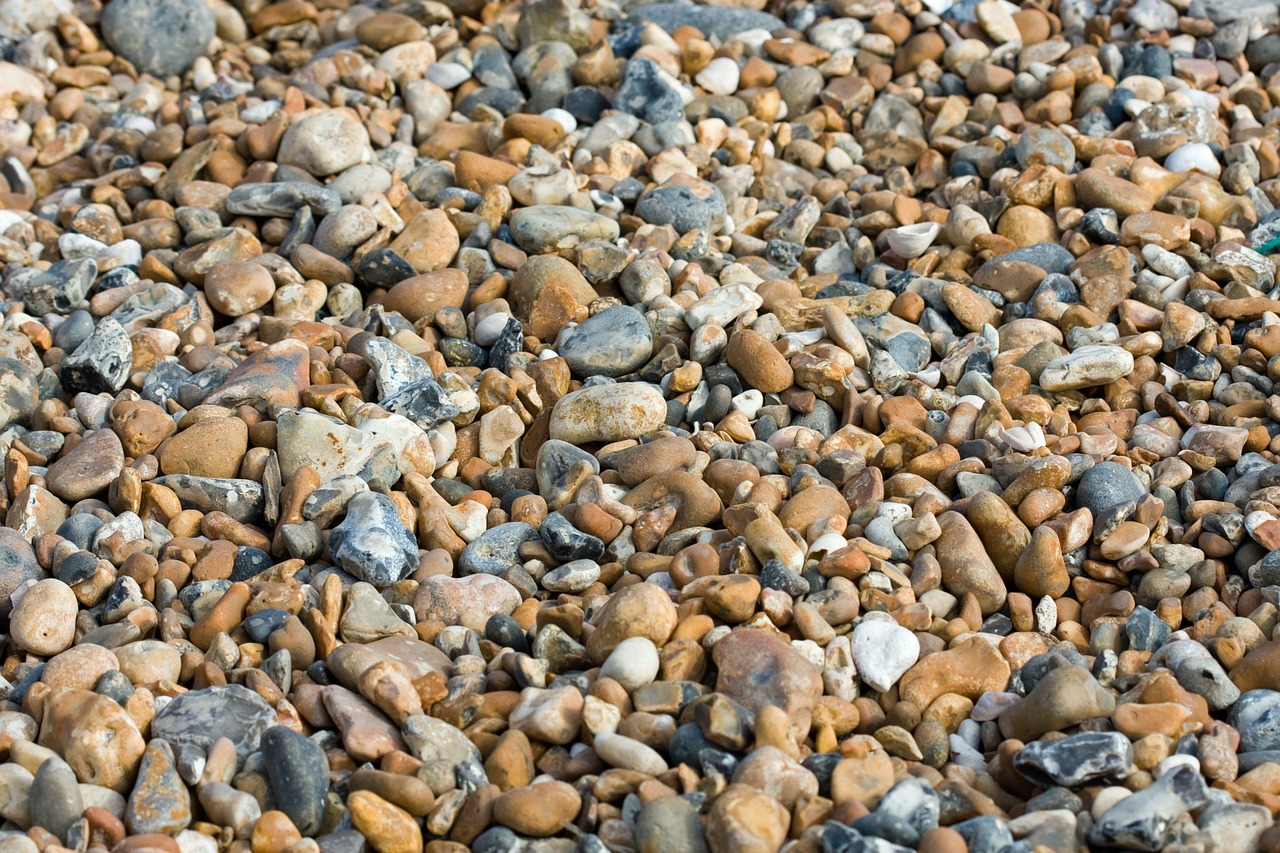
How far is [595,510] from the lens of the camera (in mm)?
3303

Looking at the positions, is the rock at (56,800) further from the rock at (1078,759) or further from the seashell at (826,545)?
the rock at (1078,759)

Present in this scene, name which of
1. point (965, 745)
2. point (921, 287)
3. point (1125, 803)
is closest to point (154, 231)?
point (921, 287)

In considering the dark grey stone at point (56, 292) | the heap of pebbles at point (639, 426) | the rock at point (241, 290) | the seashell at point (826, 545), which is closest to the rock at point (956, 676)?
the heap of pebbles at point (639, 426)

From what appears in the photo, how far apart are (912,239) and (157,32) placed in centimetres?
358

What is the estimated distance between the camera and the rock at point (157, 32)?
5.77m

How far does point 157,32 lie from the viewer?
5773mm

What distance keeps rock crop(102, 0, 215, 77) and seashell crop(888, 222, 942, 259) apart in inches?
132

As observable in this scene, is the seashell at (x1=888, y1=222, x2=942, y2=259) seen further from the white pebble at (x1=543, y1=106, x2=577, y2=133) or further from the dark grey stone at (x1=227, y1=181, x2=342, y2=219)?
the dark grey stone at (x1=227, y1=181, x2=342, y2=219)

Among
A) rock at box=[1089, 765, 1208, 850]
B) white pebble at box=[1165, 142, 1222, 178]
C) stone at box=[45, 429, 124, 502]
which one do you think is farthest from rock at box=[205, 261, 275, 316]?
white pebble at box=[1165, 142, 1222, 178]

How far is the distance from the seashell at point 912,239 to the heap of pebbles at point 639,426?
0.07 m

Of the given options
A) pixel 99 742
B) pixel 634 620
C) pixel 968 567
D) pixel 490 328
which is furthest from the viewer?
pixel 490 328

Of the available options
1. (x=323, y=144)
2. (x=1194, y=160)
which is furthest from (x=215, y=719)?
(x=1194, y=160)

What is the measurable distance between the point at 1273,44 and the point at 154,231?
4.68 metres

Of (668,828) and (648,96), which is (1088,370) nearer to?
(668,828)
